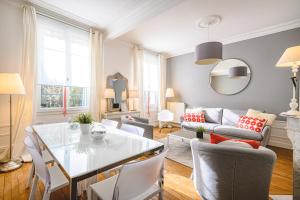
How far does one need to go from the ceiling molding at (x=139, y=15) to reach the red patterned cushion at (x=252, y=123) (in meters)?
2.68

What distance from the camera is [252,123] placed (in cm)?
303

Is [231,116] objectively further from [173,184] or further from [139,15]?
[139,15]

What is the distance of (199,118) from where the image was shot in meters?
3.92

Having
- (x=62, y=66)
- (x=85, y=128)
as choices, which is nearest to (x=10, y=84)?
(x=62, y=66)

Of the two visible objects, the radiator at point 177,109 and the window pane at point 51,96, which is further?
the radiator at point 177,109

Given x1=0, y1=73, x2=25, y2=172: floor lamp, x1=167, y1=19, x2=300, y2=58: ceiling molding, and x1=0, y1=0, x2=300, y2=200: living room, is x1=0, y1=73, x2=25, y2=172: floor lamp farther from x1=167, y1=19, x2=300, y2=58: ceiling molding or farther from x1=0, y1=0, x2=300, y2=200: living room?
x1=167, y1=19, x2=300, y2=58: ceiling molding

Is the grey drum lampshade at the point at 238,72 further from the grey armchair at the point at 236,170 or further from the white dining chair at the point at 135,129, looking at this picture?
the white dining chair at the point at 135,129

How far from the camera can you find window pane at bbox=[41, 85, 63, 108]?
2904 millimetres

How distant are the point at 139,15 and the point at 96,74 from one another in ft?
5.19

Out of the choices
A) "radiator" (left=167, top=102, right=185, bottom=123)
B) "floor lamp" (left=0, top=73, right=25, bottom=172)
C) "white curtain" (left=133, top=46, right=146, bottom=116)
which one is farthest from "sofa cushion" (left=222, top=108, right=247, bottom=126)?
"floor lamp" (left=0, top=73, right=25, bottom=172)

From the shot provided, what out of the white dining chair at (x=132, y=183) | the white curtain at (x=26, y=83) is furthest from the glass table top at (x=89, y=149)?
the white curtain at (x=26, y=83)

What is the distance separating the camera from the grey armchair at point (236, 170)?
1.12m

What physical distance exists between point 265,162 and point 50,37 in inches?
148

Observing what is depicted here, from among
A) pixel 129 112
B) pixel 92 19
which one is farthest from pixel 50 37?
pixel 129 112
